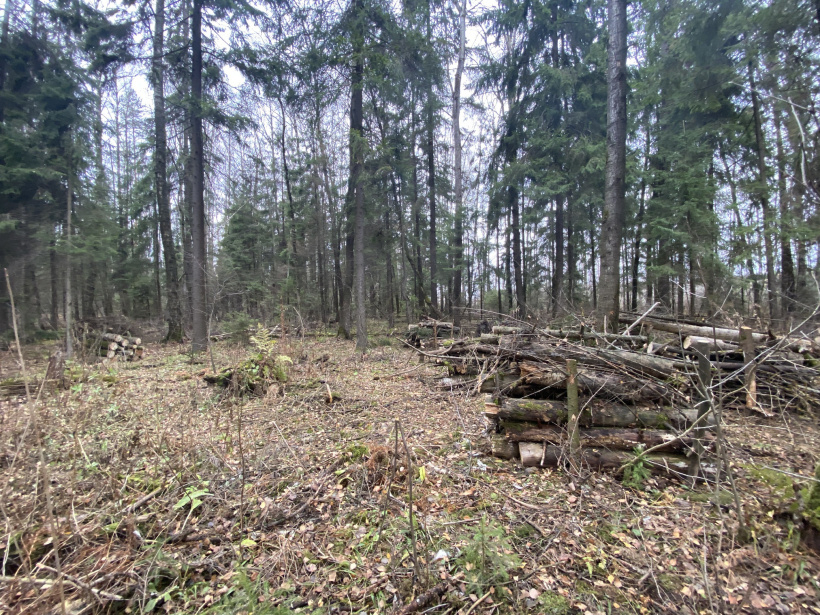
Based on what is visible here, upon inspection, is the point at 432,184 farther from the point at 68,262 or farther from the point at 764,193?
the point at 68,262

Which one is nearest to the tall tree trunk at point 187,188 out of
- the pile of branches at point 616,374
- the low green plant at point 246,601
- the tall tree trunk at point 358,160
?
the tall tree trunk at point 358,160

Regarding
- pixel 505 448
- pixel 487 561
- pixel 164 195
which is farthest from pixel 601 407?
pixel 164 195

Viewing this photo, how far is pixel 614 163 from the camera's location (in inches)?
312

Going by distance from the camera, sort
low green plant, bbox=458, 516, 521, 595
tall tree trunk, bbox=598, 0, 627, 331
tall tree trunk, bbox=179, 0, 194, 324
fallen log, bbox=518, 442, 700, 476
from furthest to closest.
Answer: tall tree trunk, bbox=179, 0, 194, 324 < tall tree trunk, bbox=598, 0, 627, 331 < fallen log, bbox=518, 442, 700, 476 < low green plant, bbox=458, 516, 521, 595

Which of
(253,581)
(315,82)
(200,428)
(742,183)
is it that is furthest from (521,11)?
(253,581)

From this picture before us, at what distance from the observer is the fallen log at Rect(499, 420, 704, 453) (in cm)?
373

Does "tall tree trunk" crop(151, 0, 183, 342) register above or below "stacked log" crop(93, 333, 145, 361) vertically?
above

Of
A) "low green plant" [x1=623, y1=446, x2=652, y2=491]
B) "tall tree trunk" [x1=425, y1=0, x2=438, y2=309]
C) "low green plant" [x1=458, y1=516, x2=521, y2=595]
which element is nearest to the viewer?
"low green plant" [x1=458, y1=516, x2=521, y2=595]

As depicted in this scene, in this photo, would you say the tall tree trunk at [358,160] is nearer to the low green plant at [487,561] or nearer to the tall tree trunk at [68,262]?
the tall tree trunk at [68,262]

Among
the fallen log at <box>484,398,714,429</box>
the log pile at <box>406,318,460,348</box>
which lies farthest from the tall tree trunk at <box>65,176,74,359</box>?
the fallen log at <box>484,398,714,429</box>

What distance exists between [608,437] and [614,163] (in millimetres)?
6817

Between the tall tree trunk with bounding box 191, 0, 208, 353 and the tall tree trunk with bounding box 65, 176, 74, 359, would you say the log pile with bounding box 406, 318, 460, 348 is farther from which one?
the tall tree trunk with bounding box 65, 176, 74, 359

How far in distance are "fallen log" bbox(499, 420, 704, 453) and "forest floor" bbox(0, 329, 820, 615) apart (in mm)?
358

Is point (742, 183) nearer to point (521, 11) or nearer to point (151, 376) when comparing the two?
point (521, 11)
